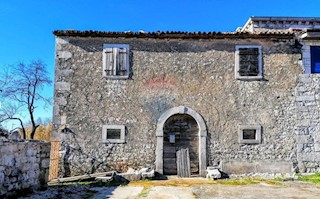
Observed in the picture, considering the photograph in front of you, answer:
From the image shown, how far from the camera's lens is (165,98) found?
1091 cm

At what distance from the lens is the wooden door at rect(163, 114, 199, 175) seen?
1076cm

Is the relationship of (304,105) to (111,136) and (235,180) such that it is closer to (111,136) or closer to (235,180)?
(235,180)

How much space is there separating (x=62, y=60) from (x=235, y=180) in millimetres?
6869

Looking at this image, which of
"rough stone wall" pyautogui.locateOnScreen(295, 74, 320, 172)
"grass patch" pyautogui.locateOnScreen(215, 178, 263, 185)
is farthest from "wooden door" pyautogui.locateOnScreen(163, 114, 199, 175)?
"rough stone wall" pyautogui.locateOnScreen(295, 74, 320, 172)

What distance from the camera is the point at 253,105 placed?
10891 mm

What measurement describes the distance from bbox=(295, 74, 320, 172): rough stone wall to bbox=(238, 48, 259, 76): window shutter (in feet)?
5.11

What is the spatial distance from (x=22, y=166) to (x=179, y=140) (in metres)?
5.57

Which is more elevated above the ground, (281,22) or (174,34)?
(281,22)

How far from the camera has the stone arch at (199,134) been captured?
10.6m

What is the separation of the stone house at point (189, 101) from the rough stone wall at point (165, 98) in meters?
0.03

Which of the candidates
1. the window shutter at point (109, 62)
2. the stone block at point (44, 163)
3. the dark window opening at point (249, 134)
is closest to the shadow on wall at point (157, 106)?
the window shutter at point (109, 62)

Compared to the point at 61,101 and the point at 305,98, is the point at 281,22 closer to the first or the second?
the point at 305,98

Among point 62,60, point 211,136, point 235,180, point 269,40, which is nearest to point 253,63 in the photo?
point 269,40

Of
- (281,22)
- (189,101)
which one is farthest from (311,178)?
(281,22)
